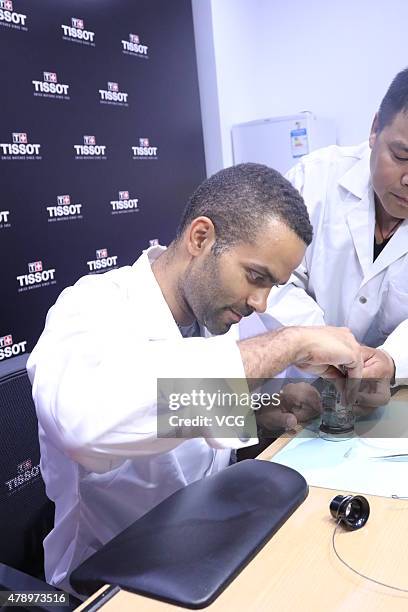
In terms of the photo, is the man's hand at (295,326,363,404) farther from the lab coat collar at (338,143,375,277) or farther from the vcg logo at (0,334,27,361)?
the vcg logo at (0,334,27,361)

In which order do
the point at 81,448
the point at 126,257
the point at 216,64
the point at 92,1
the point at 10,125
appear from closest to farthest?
the point at 81,448, the point at 10,125, the point at 92,1, the point at 126,257, the point at 216,64

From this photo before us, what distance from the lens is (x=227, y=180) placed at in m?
1.01

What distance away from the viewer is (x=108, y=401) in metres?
0.70

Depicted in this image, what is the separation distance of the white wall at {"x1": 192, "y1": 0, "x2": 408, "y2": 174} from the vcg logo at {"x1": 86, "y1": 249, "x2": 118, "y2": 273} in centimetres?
113

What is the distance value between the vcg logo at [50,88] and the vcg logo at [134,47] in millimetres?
510

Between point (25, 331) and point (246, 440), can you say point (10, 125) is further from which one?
point (246, 440)

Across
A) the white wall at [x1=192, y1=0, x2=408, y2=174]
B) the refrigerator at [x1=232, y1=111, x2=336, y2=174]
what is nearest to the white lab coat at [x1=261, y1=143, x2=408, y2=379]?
the refrigerator at [x1=232, y1=111, x2=336, y2=174]

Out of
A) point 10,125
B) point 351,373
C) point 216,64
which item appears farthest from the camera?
point 216,64

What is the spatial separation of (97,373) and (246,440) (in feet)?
0.79

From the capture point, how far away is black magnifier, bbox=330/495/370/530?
0.70m

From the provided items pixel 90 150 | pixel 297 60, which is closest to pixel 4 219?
pixel 90 150

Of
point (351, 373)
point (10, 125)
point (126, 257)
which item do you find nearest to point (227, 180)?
point (351, 373)

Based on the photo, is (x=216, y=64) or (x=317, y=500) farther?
(x=216, y=64)

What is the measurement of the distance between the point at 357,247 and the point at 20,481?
988 mm
